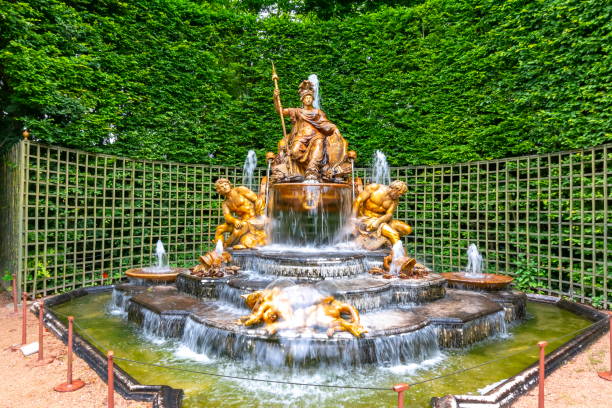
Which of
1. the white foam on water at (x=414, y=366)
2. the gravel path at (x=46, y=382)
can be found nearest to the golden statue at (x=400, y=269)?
the white foam on water at (x=414, y=366)

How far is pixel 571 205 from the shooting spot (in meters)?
7.24

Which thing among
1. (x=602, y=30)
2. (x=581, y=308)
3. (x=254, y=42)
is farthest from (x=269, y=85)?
(x=581, y=308)

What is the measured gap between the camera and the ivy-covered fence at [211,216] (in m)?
7.23

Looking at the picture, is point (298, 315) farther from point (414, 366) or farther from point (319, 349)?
point (414, 366)

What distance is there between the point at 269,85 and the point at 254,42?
1536 mm

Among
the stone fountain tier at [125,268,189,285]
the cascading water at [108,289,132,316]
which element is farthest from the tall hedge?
the cascading water at [108,289,132,316]

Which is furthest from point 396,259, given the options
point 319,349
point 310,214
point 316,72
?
point 316,72

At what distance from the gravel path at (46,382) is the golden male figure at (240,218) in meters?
4.14

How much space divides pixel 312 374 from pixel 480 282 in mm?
4499

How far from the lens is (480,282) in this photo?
7.01 metres

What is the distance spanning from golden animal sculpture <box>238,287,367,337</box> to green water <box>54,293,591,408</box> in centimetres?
50

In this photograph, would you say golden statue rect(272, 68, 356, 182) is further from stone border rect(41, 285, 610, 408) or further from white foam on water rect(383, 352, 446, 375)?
stone border rect(41, 285, 610, 408)

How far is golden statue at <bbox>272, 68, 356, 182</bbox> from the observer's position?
9180mm

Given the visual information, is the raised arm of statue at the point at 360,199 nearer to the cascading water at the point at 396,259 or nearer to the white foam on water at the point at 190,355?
the cascading water at the point at 396,259
